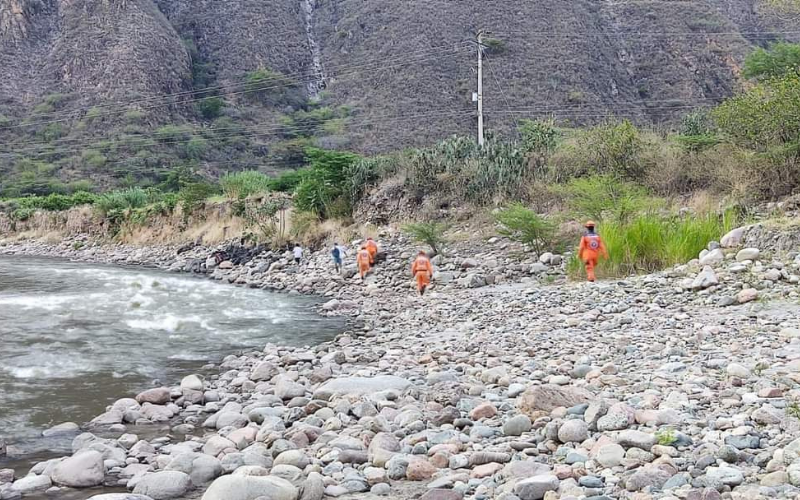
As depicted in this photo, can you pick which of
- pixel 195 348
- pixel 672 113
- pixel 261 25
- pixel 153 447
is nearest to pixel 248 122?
pixel 261 25

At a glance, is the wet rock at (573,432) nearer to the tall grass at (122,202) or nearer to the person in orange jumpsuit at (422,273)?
the person in orange jumpsuit at (422,273)

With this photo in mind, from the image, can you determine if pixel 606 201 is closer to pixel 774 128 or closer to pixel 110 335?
pixel 774 128

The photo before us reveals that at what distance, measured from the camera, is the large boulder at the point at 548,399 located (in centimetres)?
414

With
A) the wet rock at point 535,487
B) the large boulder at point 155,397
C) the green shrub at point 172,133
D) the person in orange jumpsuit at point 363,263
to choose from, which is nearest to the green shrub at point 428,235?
the person in orange jumpsuit at point 363,263

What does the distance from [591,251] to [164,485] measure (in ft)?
26.2

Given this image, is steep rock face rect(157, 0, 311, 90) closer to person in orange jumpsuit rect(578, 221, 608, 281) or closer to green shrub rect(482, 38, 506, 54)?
green shrub rect(482, 38, 506, 54)

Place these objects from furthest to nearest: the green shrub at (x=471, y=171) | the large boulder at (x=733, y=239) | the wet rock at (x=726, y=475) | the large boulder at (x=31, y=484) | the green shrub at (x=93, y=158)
Answer: the green shrub at (x=93, y=158)
the green shrub at (x=471, y=171)
the large boulder at (x=733, y=239)
the large boulder at (x=31, y=484)
the wet rock at (x=726, y=475)

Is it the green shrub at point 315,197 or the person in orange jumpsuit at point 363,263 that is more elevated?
the green shrub at point 315,197

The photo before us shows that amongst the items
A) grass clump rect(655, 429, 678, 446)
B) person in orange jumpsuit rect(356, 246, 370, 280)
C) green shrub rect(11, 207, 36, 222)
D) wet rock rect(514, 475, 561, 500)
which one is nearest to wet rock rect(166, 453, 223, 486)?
wet rock rect(514, 475, 561, 500)

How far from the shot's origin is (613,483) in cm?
290

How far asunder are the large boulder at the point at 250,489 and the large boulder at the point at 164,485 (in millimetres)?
A: 382

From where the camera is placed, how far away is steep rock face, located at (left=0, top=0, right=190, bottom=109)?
5419 centimetres

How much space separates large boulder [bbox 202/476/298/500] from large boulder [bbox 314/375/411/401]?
6.68ft

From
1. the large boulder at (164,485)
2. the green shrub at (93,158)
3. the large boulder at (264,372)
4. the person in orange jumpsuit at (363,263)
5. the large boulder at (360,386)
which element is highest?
the green shrub at (93,158)
